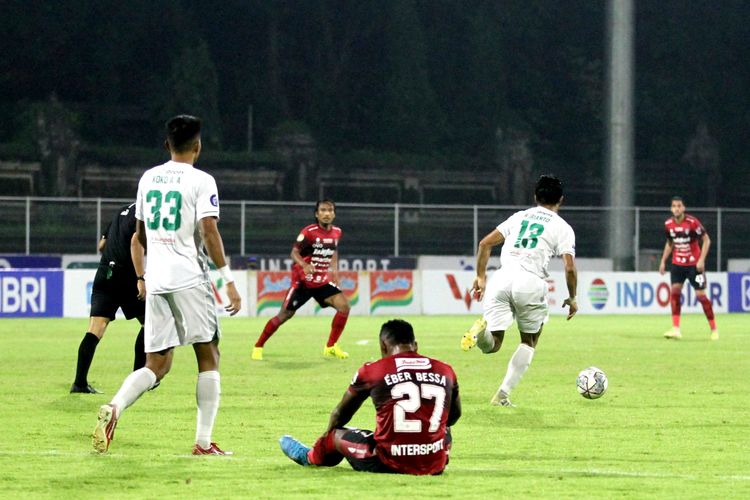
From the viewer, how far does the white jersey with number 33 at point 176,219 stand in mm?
8297

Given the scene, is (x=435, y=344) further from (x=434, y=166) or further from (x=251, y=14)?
(x=251, y=14)

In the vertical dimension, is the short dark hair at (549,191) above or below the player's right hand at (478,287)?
above

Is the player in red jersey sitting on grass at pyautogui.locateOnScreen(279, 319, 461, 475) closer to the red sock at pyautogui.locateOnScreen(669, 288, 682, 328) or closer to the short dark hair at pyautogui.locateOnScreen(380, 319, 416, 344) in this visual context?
the short dark hair at pyautogui.locateOnScreen(380, 319, 416, 344)

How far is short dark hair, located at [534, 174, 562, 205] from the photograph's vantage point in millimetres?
11695

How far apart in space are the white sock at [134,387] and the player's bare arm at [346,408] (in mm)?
1392

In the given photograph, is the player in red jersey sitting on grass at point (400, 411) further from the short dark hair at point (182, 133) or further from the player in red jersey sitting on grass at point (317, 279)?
the player in red jersey sitting on grass at point (317, 279)

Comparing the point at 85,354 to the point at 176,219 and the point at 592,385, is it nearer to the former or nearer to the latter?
the point at 176,219

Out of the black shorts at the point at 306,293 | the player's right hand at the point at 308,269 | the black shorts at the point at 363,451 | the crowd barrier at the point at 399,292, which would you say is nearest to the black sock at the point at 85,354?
the player's right hand at the point at 308,269

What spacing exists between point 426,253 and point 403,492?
39812 millimetres

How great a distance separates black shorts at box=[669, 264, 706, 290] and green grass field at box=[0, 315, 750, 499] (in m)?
2.86

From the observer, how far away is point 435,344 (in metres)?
20.8

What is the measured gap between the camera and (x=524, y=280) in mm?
11852

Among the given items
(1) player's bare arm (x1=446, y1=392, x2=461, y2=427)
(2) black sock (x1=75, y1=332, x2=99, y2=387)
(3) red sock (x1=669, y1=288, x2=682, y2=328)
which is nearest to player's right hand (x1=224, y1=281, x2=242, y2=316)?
(1) player's bare arm (x1=446, y1=392, x2=461, y2=427)

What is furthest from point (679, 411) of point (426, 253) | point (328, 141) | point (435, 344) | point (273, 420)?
point (328, 141)
